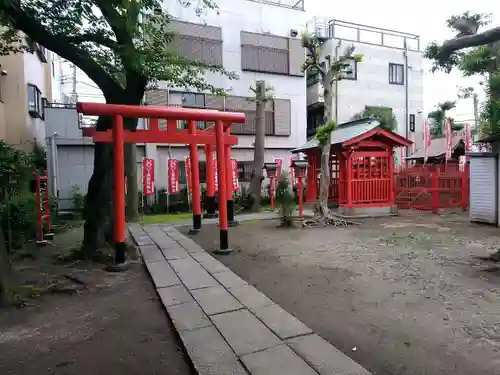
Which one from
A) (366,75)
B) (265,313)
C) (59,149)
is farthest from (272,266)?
(366,75)

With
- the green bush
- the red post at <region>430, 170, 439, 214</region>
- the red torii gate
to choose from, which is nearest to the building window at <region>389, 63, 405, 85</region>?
the red post at <region>430, 170, 439, 214</region>

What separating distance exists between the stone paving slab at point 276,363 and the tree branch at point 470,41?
4952 mm

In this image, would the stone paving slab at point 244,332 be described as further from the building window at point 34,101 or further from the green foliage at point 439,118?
the green foliage at point 439,118

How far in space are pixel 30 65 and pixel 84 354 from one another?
50.2 feet

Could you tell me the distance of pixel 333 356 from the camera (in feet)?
9.95

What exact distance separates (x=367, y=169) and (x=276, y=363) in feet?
40.3

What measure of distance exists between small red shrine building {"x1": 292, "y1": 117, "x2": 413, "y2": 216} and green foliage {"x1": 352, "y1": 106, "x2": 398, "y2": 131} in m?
9.80

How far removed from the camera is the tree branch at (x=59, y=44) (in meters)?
6.18

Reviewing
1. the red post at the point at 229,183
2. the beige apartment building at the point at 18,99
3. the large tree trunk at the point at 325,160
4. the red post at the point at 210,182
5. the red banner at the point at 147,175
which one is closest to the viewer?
the red post at the point at 229,183

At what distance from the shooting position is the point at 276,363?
2.92 m

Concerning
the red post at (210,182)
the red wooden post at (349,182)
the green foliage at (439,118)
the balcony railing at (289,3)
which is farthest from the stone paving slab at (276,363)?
the green foliage at (439,118)

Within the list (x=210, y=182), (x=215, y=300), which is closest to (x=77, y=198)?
(x=210, y=182)

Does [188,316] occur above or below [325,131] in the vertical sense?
below

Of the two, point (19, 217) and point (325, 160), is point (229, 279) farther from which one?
point (325, 160)
